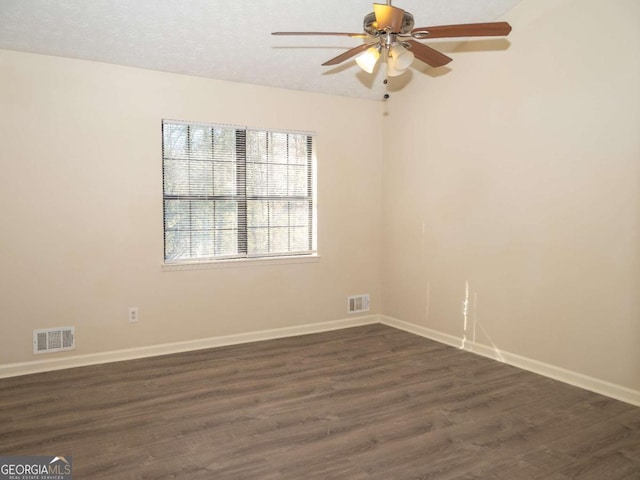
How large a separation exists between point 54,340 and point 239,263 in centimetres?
167

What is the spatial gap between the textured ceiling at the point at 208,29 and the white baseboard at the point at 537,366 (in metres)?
2.61

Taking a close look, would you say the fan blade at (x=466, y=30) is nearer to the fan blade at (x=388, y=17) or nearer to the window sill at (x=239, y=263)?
the fan blade at (x=388, y=17)

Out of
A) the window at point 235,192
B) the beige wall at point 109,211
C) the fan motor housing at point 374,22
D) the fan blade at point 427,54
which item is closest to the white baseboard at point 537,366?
the beige wall at point 109,211

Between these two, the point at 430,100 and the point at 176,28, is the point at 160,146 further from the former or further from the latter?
the point at 430,100

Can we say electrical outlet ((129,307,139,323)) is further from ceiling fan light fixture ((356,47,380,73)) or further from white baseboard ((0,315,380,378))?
ceiling fan light fixture ((356,47,380,73))

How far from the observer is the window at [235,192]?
4422mm

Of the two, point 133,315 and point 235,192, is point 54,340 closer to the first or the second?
point 133,315

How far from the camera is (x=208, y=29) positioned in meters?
3.81

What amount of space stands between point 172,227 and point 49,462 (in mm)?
2266

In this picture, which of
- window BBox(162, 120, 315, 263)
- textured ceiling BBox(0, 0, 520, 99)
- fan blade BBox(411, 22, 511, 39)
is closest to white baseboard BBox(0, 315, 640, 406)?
window BBox(162, 120, 315, 263)

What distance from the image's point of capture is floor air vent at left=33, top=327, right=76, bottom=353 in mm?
3860

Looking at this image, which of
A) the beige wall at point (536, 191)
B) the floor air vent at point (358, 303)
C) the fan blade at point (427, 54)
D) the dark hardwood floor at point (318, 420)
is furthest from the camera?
the floor air vent at point (358, 303)

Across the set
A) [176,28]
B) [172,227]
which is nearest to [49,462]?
[172,227]
